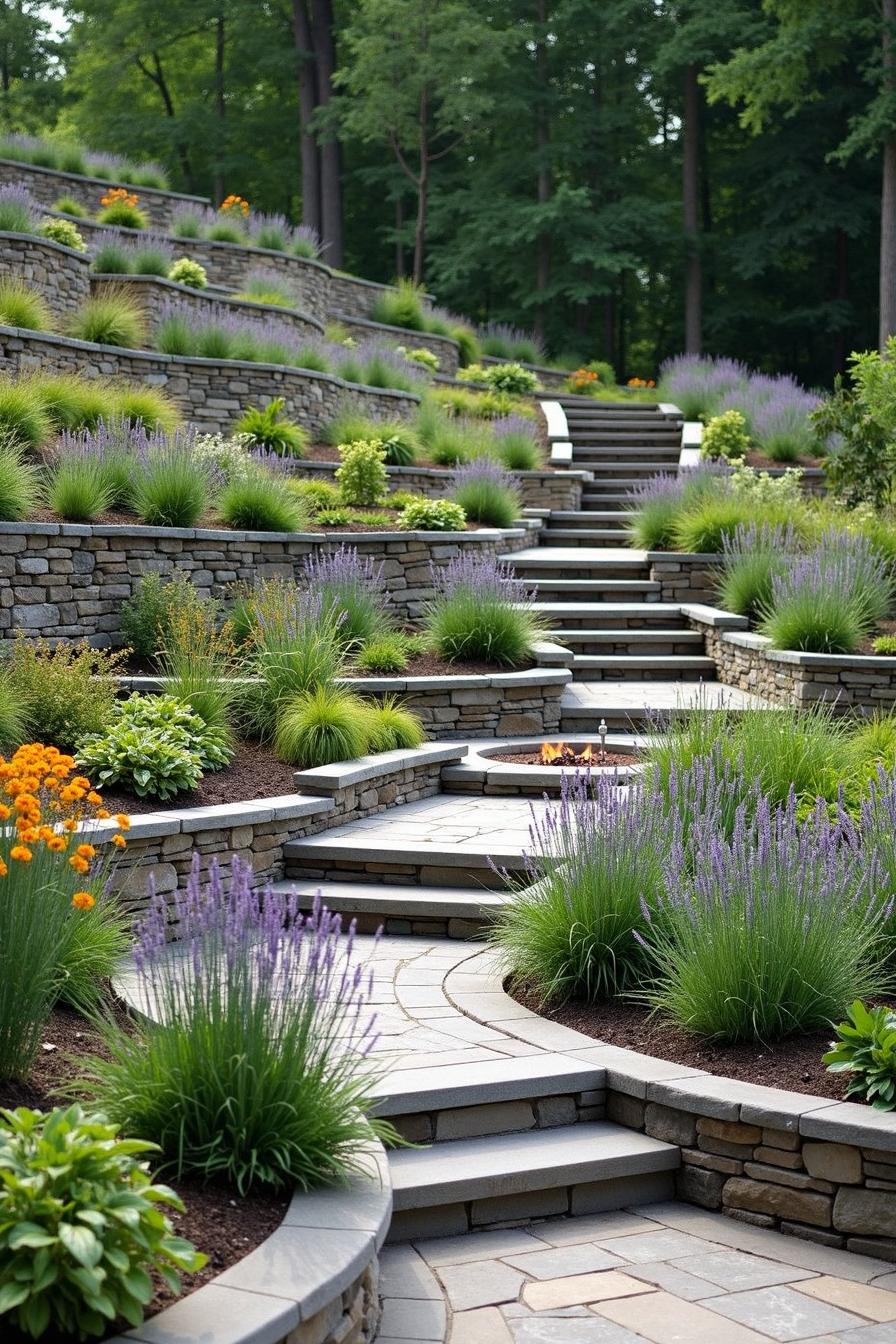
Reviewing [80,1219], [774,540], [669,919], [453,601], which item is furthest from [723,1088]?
[774,540]

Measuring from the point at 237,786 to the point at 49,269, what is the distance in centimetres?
821

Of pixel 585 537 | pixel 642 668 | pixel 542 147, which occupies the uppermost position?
pixel 542 147

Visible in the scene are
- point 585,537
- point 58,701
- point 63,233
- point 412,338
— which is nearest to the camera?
point 58,701

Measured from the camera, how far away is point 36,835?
3.64 meters

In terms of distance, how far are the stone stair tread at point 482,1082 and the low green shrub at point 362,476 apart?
24.6ft

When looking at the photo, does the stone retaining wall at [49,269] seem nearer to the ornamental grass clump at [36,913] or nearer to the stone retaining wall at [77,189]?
the stone retaining wall at [77,189]

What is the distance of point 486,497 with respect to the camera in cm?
1187

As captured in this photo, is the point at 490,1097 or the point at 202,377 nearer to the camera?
the point at 490,1097

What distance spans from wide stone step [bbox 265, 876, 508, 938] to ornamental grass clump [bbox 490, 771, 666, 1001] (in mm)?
827

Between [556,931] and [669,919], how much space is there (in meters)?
0.54

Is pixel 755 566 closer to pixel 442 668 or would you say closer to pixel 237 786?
pixel 442 668

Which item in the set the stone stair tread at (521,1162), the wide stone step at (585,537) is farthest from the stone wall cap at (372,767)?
the wide stone step at (585,537)

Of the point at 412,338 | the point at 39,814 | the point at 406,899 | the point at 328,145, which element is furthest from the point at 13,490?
the point at 328,145

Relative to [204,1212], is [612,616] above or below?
above
